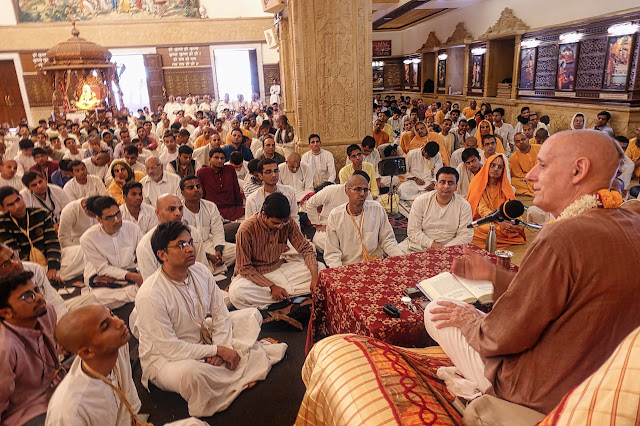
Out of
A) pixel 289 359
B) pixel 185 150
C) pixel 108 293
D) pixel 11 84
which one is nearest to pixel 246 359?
pixel 289 359

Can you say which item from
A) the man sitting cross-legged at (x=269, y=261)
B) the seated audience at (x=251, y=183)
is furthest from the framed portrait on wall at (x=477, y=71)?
the man sitting cross-legged at (x=269, y=261)

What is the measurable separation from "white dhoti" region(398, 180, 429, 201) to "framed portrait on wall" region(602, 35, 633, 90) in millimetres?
5258

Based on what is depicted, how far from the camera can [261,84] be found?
58.2 feet

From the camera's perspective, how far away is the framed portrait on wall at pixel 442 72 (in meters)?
16.0

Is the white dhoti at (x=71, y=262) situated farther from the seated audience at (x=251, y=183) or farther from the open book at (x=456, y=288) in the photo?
the open book at (x=456, y=288)

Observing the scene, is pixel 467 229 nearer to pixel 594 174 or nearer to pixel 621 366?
pixel 594 174

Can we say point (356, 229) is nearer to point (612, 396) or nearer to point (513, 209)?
point (513, 209)

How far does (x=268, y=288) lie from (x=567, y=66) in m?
9.81

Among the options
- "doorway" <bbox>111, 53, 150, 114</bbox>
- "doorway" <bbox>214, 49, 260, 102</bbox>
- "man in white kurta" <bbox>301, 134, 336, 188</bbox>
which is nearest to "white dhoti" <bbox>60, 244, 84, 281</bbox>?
Result: "man in white kurta" <bbox>301, 134, 336, 188</bbox>

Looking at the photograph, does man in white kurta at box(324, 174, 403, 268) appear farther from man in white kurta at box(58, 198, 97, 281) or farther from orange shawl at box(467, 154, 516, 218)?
man in white kurta at box(58, 198, 97, 281)

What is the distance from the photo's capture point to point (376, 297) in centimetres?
239

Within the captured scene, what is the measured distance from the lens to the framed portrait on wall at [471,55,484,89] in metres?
13.4

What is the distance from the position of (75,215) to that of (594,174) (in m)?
4.61

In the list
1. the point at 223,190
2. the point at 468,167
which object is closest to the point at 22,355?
the point at 223,190
